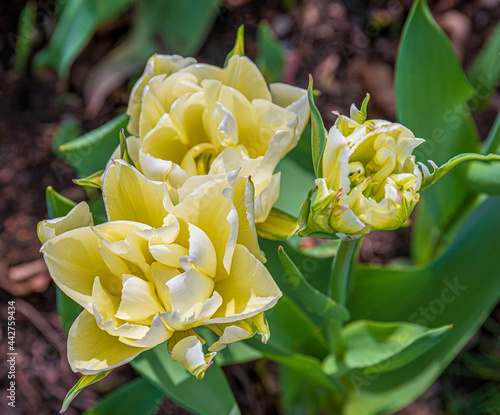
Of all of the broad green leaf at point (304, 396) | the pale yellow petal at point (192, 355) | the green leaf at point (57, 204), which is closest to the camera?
the pale yellow petal at point (192, 355)

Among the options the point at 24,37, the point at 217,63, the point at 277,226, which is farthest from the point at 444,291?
the point at 24,37

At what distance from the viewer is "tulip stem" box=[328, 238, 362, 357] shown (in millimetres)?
631

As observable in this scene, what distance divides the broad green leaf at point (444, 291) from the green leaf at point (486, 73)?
1.41ft

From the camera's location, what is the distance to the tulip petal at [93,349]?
515 mm

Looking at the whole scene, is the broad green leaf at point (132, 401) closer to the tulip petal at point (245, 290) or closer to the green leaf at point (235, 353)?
the green leaf at point (235, 353)

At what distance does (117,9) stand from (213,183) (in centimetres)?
100

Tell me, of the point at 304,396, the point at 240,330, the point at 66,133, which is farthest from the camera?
the point at 66,133

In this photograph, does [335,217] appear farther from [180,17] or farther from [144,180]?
[180,17]

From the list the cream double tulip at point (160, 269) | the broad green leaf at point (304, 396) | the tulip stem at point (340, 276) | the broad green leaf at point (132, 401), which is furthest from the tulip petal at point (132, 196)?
the broad green leaf at point (304, 396)

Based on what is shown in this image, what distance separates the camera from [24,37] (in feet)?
4.86

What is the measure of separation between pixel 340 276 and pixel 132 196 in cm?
30

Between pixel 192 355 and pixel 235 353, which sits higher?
pixel 192 355

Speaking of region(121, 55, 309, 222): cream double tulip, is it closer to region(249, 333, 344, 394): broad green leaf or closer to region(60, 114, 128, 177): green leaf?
region(60, 114, 128, 177): green leaf

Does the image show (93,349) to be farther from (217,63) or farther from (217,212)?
(217,63)
